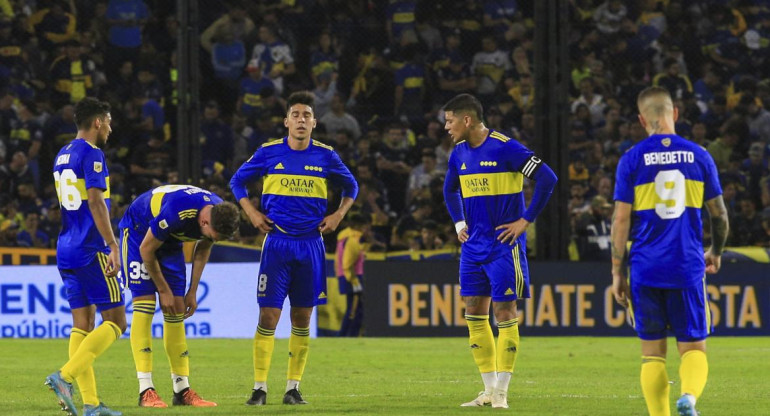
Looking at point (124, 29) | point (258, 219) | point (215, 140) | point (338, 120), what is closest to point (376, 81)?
point (338, 120)

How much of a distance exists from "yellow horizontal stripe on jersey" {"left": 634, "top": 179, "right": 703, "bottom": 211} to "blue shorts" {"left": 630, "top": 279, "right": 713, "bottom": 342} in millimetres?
445

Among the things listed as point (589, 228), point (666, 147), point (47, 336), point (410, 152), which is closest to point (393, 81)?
point (410, 152)

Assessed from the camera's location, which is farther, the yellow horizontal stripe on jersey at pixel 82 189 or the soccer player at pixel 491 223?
the soccer player at pixel 491 223

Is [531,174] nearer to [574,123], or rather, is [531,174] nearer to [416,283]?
[416,283]

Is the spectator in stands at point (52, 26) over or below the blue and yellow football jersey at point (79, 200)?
over

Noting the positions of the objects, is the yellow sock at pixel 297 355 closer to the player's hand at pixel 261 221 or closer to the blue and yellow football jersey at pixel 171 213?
the player's hand at pixel 261 221

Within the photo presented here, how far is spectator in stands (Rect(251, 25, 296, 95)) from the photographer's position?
21812 millimetres

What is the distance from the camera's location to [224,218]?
29.2ft

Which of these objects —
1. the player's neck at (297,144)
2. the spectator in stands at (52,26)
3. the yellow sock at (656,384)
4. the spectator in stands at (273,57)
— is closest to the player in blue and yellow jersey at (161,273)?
the player's neck at (297,144)

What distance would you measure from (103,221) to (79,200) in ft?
0.92

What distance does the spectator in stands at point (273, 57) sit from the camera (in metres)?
21.8

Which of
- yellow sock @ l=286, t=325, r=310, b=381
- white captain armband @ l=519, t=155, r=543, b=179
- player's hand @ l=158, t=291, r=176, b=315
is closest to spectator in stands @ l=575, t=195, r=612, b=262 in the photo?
white captain armband @ l=519, t=155, r=543, b=179

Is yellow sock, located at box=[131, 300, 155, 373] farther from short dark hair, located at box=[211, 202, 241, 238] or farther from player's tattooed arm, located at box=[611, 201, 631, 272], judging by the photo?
player's tattooed arm, located at box=[611, 201, 631, 272]

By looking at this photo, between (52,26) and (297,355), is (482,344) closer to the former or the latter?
(297,355)
